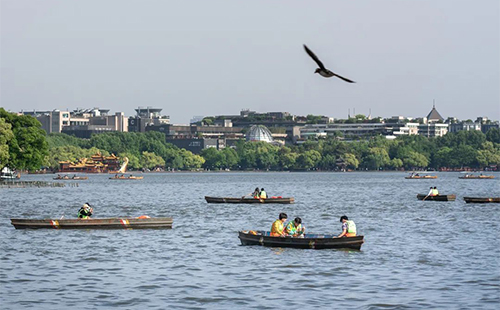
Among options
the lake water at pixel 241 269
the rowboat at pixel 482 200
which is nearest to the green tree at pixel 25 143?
the rowboat at pixel 482 200

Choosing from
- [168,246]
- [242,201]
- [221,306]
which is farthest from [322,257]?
[242,201]

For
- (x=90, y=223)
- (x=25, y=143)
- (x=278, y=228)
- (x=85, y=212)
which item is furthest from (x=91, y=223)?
(x=25, y=143)

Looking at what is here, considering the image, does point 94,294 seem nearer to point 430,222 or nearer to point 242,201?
point 430,222

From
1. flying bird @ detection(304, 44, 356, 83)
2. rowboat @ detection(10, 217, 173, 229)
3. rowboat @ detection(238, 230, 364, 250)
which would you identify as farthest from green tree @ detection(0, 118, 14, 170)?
flying bird @ detection(304, 44, 356, 83)

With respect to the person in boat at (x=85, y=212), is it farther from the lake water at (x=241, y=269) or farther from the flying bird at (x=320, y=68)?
the flying bird at (x=320, y=68)

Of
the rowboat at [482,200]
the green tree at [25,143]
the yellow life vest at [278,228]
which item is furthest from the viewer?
the green tree at [25,143]

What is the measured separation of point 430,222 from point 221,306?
45.5 metres

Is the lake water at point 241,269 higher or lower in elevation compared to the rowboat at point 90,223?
lower

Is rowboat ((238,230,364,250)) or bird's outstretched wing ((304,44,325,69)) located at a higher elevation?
bird's outstretched wing ((304,44,325,69))

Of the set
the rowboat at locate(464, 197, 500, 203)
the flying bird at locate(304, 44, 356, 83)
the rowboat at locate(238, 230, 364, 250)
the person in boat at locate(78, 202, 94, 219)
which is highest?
the flying bird at locate(304, 44, 356, 83)

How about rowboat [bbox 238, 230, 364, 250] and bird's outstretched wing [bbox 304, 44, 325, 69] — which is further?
rowboat [bbox 238, 230, 364, 250]

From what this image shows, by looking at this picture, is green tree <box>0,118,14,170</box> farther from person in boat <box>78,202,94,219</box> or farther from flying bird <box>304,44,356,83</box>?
flying bird <box>304,44,356,83</box>

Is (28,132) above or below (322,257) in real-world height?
above

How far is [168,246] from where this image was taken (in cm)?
5762
